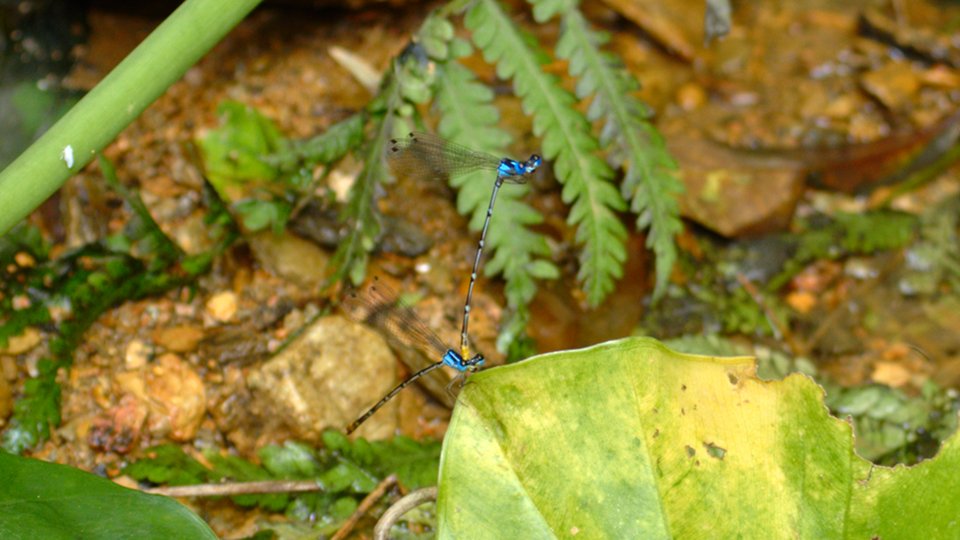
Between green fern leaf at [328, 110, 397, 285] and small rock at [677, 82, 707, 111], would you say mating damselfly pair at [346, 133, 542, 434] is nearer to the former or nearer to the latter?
green fern leaf at [328, 110, 397, 285]

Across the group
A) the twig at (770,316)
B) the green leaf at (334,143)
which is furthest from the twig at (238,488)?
the twig at (770,316)

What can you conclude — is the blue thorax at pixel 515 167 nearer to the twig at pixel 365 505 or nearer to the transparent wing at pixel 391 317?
the transparent wing at pixel 391 317

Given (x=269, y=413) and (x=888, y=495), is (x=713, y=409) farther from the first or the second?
(x=269, y=413)

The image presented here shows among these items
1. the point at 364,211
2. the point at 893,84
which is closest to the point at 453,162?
the point at 364,211

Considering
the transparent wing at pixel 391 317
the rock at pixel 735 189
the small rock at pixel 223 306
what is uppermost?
the small rock at pixel 223 306

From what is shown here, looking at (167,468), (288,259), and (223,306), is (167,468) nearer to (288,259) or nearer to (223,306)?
(223,306)

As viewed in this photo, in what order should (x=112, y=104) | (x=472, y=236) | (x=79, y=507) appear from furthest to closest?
(x=472, y=236) < (x=112, y=104) < (x=79, y=507)

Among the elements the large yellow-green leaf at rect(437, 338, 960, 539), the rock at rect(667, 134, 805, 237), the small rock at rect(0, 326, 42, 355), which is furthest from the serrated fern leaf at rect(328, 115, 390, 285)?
the rock at rect(667, 134, 805, 237)
